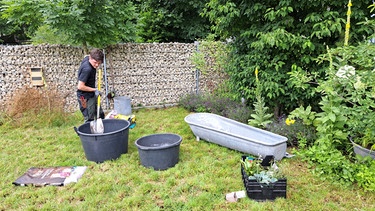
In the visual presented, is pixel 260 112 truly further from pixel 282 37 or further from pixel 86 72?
pixel 86 72

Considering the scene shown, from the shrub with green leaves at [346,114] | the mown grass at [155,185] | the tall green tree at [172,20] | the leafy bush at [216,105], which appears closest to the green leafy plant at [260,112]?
the leafy bush at [216,105]

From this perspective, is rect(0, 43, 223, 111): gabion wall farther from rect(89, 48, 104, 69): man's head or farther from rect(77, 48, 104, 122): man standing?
rect(89, 48, 104, 69): man's head

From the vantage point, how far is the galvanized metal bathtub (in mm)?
3229

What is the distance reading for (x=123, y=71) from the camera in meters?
6.03

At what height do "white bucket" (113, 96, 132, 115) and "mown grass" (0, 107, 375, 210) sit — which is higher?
"white bucket" (113, 96, 132, 115)

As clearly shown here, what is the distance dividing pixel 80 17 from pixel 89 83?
1.35m

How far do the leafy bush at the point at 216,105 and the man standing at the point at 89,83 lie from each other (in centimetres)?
239

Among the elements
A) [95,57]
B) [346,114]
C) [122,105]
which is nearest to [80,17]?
[95,57]

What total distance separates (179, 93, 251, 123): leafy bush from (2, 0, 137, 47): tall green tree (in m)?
2.04

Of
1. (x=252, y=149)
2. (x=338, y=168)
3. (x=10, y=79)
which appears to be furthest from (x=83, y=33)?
(x=338, y=168)

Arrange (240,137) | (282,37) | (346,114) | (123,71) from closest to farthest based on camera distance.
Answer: (346,114)
(240,137)
(282,37)
(123,71)

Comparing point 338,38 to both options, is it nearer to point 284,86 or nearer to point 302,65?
point 302,65

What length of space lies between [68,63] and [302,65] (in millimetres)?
4562

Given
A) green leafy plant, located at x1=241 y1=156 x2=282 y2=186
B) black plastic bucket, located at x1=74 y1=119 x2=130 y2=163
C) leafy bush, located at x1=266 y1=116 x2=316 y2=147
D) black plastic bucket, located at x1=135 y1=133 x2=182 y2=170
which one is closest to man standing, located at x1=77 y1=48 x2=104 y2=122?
black plastic bucket, located at x1=74 y1=119 x2=130 y2=163
